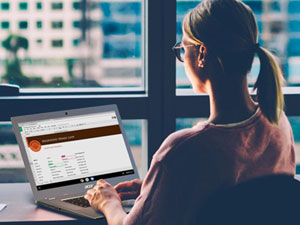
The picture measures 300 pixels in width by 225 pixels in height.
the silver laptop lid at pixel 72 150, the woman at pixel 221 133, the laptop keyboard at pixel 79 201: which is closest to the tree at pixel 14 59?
the silver laptop lid at pixel 72 150

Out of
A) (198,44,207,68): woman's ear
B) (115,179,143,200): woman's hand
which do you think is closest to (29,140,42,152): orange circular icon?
(115,179,143,200): woman's hand

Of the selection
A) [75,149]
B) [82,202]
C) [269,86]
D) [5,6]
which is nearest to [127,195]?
[82,202]

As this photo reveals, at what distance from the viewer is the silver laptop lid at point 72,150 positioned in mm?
1854

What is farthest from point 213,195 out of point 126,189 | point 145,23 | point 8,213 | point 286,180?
point 145,23

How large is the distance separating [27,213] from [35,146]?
268 mm

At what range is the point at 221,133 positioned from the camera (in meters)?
1.41

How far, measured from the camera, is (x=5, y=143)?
2256mm

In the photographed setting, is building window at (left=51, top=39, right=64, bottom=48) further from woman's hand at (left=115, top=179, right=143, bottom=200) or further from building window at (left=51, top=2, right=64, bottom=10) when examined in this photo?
woman's hand at (left=115, top=179, right=143, bottom=200)

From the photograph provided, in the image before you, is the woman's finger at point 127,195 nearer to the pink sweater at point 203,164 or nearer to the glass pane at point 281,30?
the pink sweater at point 203,164

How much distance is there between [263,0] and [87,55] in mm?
870

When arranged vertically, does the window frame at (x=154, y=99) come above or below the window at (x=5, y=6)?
below

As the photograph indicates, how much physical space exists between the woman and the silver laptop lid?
40 cm

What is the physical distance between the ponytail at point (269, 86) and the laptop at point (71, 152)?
0.63 metres

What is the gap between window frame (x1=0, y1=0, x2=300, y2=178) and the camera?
7.24 feet
